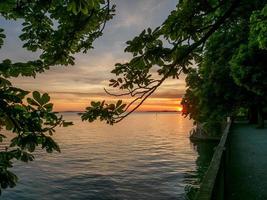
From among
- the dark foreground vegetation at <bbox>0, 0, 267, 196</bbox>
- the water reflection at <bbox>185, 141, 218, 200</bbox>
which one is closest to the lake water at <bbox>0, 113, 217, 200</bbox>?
the water reflection at <bbox>185, 141, 218, 200</bbox>

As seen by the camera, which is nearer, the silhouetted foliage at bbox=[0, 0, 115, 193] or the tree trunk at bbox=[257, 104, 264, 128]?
the silhouetted foliage at bbox=[0, 0, 115, 193]

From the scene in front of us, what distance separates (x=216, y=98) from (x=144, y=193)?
54.7ft

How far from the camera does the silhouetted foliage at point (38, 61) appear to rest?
362 cm

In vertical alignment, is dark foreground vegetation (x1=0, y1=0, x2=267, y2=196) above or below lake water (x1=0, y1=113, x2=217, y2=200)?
above

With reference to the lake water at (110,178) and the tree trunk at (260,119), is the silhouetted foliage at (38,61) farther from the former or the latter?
the tree trunk at (260,119)

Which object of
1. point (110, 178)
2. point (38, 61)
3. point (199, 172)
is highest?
point (38, 61)

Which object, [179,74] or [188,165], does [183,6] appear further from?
[188,165]

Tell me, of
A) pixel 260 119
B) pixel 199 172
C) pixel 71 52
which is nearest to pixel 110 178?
pixel 199 172

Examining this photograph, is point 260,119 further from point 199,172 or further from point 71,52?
point 71,52

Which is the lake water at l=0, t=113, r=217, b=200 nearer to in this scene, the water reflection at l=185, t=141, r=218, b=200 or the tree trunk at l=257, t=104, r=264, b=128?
the water reflection at l=185, t=141, r=218, b=200

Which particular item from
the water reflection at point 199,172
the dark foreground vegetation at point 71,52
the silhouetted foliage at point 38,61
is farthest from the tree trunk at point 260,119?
the silhouetted foliage at point 38,61

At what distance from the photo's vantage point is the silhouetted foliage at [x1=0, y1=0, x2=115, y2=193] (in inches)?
143

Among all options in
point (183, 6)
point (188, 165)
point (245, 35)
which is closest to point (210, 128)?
point (188, 165)

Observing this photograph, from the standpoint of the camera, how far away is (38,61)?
4844 millimetres
